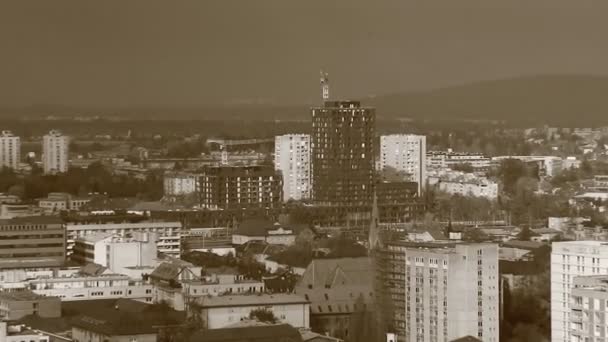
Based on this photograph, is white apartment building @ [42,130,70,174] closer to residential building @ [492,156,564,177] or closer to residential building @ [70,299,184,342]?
residential building @ [492,156,564,177]

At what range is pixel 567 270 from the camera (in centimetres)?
1903

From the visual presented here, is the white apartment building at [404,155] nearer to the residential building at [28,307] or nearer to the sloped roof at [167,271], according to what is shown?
the sloped roof at [167,271]

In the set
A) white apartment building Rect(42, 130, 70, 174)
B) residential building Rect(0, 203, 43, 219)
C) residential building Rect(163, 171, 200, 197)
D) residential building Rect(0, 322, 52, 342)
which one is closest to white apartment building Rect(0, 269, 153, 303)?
residential building Rect(0, 322, 52, 342)

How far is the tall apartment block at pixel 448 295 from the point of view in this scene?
64.4 ft

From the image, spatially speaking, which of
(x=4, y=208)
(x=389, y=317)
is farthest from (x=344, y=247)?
(x=4, y=208)

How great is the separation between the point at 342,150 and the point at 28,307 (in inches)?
709

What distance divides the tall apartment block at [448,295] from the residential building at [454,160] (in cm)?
2326

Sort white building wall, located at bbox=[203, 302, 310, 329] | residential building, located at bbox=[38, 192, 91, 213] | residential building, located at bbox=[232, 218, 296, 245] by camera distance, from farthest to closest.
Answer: residential building, located at bbox=[38, 192, 91, 213], residential building, located at bbox=[232, 218, 296, 245], white building wall, located at bbox=[203, 302, 310, 329]

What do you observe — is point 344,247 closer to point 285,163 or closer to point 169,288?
point 169,288

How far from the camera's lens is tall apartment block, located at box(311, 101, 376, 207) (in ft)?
125

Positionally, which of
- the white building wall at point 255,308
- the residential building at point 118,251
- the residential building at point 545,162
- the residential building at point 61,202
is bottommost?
the white building wall at point 255,308

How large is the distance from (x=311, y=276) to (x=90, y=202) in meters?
13.0

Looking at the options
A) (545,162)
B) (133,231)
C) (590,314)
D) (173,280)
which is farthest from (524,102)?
(590,314)

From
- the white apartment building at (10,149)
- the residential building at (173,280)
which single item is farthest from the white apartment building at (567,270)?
the white apartment building at (10,149)
